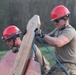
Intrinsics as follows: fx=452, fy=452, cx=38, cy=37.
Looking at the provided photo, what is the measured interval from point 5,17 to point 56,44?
21.3 meters

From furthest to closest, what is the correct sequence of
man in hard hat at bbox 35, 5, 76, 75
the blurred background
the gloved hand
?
1. the blurred background
2. man in hard hat at bbox 35, 5, 76, 75
3. the gloved hand

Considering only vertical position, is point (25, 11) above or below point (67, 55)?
below

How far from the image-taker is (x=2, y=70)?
6543 millimetres

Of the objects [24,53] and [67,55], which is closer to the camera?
[24,53]

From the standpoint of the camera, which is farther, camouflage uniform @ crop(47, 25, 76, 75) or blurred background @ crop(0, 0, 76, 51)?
blurred background @ crop(0, 0, 76, 51)

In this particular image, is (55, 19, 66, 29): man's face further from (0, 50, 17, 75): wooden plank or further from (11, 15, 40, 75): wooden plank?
(0, 50, 17, 75): wooden plank

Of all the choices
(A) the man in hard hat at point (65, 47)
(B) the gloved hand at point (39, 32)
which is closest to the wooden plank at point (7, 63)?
(B) the gloved hand at point (39, 32)

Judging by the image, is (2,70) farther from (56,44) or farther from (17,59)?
(56,44)

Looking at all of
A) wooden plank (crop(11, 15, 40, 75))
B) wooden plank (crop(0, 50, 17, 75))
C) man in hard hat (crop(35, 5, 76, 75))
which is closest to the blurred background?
man in hard hat (crop(35, 5, 76, 75))

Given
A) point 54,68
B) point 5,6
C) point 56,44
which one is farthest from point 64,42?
point 5,6

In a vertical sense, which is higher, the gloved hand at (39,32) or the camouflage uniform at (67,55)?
the gloved hand at (39,32)

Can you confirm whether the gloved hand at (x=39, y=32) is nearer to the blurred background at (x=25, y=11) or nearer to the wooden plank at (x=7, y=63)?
the wooden plank at (x=7, y=63)

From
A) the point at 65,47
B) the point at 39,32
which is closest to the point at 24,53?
the point at 39,32

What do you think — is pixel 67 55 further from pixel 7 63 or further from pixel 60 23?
pixel 7 63
